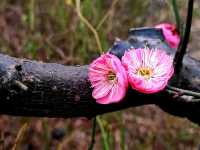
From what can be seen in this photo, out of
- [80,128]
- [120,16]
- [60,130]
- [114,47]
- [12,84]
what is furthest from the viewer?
[120,16]

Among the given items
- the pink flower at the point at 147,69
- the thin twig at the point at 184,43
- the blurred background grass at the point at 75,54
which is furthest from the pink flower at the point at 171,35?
the blurred background grass at the point at 75,54

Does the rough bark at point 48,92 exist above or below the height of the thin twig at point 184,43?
below

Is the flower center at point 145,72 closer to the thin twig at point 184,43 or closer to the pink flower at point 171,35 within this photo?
the thin twig at point 184,43

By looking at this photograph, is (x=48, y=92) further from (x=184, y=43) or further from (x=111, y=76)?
(x=184, y=43)

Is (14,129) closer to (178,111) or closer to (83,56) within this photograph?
(83,56)

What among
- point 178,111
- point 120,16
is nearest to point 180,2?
point 120,16

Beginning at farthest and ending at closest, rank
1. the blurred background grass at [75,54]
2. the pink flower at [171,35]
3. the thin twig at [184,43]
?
the blurred background grass at [75,54]
the pink flower at [171,35]
the thin twig at [184,43]

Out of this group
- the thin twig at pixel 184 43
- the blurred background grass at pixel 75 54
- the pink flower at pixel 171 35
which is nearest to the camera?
the thin twig at pixel 184 43

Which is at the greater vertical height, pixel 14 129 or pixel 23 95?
pixel 23 95
